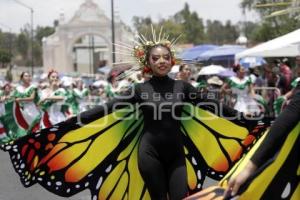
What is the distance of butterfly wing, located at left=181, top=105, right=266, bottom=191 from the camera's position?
222 inches

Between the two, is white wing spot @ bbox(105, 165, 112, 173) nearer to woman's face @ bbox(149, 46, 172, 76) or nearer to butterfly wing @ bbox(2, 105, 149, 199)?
butterfly wing @ bbox(2, 105, 149, 199)

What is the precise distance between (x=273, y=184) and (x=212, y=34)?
11518cm

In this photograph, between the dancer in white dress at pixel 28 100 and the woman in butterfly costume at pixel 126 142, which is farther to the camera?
Result: the dancer in white dress at pixel 28 100

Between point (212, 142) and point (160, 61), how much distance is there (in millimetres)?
1018

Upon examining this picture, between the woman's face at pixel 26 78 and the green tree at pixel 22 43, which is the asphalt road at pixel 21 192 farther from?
the green tree at pixel 22 43

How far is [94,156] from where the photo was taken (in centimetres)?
557

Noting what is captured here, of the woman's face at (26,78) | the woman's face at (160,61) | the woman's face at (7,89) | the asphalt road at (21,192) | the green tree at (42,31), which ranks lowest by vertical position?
Answer: the asphalt road at (21,192)

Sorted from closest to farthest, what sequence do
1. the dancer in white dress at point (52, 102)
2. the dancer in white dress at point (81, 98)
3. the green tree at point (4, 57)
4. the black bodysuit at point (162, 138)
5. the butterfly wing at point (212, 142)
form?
the black bodysuit at point (162, 138) < the butterfly wing at point (212, 142) < the dancer in white dress at point (52, 102) < the dancer in white dress at point (81, 98) < the green tree at point (4, 57)

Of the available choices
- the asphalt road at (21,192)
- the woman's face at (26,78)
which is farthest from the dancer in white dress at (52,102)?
the asphalt road at (21,192)

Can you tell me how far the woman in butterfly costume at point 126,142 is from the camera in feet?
17.1

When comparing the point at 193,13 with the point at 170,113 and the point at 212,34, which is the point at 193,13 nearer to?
the point at 212,34

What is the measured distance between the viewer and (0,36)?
9900cm

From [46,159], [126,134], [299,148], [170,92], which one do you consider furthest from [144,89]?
[299,148]

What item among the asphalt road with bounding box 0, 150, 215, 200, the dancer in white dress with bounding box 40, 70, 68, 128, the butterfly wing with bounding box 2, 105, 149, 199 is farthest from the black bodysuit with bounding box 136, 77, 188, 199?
the dancer in white dress with bounding box 40, 70, 68, 128
